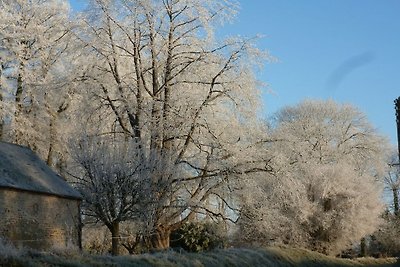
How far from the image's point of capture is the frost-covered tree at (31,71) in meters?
29.0

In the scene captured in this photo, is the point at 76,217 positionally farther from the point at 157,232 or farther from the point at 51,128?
the point at 51,128

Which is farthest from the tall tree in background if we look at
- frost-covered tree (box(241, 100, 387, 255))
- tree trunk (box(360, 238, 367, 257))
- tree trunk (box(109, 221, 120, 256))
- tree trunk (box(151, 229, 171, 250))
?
tree trunk (box(109, 221, 120, 256))

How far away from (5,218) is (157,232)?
698cm

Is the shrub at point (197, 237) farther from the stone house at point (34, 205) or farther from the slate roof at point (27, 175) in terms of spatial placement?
the slate roof at point (27, 175)

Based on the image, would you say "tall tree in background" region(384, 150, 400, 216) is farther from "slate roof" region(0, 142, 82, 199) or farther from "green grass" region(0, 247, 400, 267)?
"slate roof" region(0, 142, 82, 199)

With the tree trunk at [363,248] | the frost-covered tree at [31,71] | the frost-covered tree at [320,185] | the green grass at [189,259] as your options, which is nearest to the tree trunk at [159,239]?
the frost-covered tree at [320,185]

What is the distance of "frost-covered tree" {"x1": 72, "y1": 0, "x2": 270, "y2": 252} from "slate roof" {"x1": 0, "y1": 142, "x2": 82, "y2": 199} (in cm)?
320

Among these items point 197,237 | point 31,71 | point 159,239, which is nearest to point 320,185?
point 197,237

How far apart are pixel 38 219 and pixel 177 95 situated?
26.1ft

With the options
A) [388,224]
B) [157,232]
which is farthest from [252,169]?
[388,224]

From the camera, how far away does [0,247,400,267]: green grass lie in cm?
1254

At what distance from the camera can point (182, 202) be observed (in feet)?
80.5

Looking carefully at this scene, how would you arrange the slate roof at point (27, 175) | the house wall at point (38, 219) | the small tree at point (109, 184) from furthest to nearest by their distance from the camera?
the small tree at point (109, 184), the slate roof at point (27, 175), the house wall at point (38, 219)

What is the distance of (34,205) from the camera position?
68.4ft
